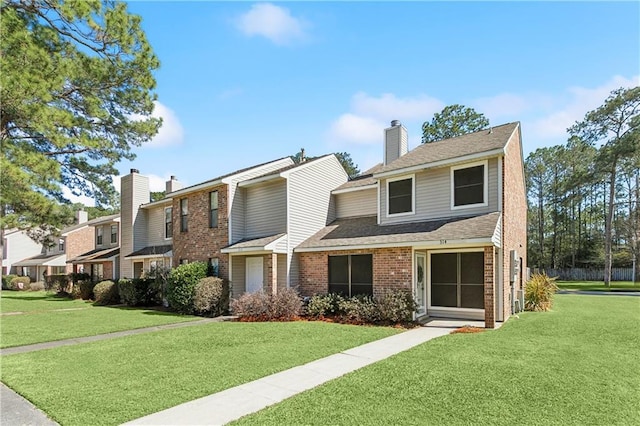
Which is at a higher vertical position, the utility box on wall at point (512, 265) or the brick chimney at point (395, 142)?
the brick chimney at point (395, 142)

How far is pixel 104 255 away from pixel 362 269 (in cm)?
2086

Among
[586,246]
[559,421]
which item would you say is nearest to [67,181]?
[559,421]

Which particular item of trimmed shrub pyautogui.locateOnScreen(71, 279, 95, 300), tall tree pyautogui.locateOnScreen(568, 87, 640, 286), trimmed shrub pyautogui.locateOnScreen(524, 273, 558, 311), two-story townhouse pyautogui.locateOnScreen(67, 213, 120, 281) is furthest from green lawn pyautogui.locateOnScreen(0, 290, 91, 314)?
tall tree pyautogui.locateOnScreen(568, 87, 640, 286)

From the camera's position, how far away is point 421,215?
14.1m

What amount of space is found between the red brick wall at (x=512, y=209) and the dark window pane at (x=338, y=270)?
5.38m

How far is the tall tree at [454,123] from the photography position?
3281 cm

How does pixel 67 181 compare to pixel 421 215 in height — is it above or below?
above

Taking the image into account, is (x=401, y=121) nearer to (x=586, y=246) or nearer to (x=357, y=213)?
(x=357, y=213)

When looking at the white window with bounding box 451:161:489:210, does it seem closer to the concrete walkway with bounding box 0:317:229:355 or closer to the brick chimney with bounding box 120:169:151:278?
the concrete walkway with bounding box 0:317:229:355

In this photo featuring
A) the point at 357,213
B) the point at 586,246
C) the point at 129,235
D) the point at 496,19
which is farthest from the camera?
the point at 586,246

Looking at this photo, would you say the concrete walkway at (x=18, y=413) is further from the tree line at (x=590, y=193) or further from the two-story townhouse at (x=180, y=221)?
the tree line at (x=590, y=193)

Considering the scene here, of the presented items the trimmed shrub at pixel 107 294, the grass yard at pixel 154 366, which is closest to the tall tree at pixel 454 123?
the grass yard at pixel 154 366

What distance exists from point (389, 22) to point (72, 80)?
1130cm

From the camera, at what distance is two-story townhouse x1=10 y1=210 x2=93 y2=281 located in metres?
33.1
